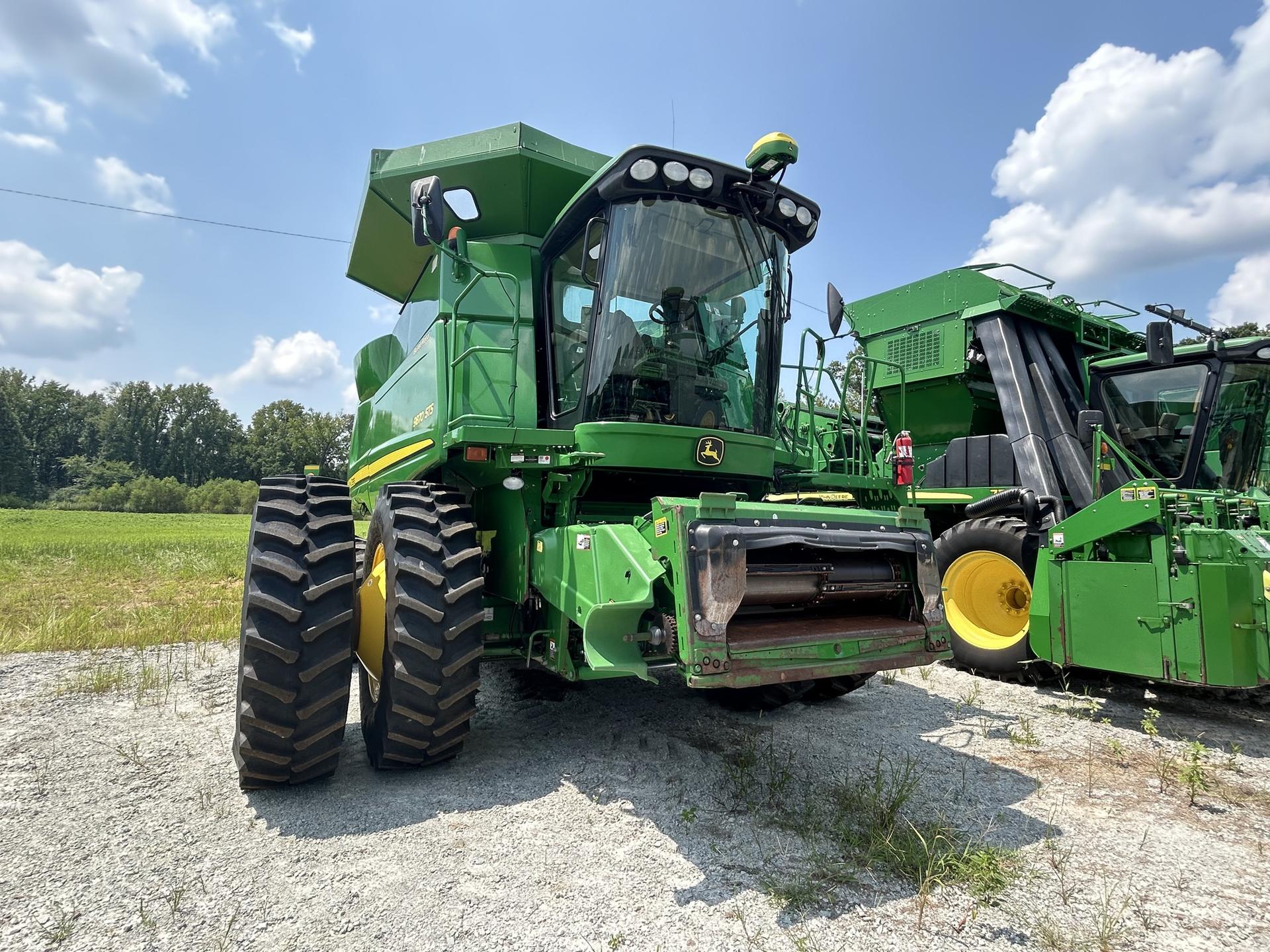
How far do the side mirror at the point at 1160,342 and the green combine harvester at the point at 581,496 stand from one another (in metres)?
2.66

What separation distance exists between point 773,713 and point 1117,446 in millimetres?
4057

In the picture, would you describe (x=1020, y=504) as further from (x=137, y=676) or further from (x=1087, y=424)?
(x=137, y=676)

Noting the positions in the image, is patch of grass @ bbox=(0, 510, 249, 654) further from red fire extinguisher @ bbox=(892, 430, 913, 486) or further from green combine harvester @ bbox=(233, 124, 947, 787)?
red fire extinguisher @ bbox=(892, 430, 913, 486)

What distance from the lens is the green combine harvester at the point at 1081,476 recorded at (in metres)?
4.48

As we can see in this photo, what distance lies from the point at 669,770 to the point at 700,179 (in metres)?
3.11

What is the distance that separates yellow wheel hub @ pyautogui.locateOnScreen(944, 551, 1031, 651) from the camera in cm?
605

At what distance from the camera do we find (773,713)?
15.2ft

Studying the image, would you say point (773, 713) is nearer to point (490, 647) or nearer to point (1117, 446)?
point (490, 647)

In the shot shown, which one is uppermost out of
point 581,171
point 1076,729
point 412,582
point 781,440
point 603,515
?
point 581,171

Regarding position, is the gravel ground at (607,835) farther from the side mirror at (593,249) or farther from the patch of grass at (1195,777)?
the side mirror at (593,249)

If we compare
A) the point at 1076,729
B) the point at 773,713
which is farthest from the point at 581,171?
the point at 1076,729

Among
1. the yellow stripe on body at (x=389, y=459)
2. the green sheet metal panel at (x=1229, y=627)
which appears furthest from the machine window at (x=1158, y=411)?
the yellow stripe on body at (x=389, y=459)

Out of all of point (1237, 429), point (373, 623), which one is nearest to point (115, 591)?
point (373, 623)

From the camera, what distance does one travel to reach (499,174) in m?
4.49
